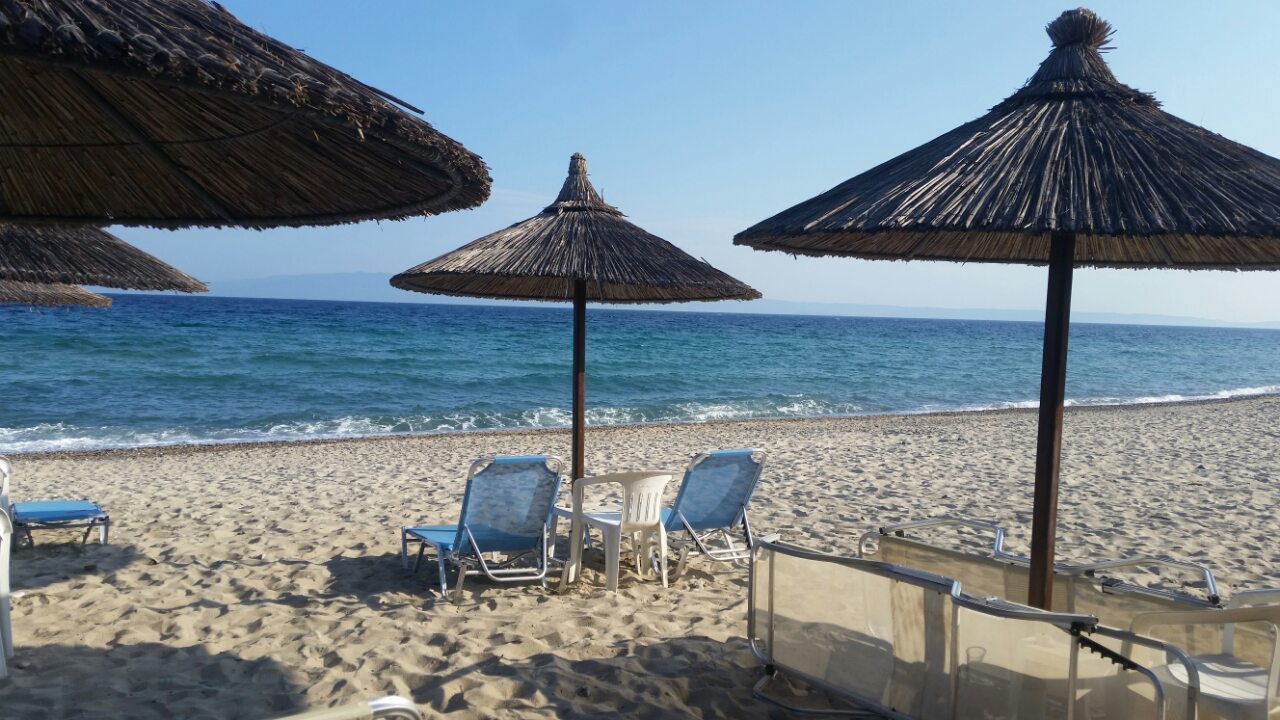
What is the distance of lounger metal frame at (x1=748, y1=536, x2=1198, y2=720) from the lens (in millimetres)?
2379

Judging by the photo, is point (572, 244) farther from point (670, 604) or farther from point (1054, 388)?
point (1054, 388)

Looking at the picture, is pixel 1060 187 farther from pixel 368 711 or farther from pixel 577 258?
pixel 577 258

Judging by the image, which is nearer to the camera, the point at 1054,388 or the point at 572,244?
the point at 1054,388

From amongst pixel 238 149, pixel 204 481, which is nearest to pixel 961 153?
pixel 238 149

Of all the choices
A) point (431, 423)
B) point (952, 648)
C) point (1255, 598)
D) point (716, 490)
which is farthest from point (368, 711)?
point (431, 423)

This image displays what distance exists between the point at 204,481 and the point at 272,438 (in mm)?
6412

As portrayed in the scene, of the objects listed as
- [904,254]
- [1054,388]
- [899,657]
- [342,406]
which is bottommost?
[342,406]

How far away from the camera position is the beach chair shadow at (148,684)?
3242 mm

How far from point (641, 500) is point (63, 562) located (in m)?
3.64

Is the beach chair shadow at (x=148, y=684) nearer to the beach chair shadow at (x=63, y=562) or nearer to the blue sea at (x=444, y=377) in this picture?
the beach chair shadow at (x=63, y=562)

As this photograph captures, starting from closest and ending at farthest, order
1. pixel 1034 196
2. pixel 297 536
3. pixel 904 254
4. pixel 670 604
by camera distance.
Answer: pixel 1034 196 → pixel 904 254 → pixel 670 604 → pixel 297 536

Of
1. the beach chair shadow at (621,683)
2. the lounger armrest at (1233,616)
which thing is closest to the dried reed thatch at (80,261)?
the beach chair shadow at (621,683)

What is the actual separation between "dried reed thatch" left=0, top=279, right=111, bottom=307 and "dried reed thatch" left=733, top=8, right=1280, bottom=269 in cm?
722

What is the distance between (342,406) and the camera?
2041cm
